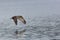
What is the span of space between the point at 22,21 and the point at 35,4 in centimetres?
26

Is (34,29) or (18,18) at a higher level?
(18,18)

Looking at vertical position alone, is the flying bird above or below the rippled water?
above

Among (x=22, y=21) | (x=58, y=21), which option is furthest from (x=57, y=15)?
(x=22, y=21)

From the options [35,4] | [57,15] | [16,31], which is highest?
[35,4]

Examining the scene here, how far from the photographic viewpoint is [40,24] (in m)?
1.50

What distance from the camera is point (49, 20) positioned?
1.52 meters

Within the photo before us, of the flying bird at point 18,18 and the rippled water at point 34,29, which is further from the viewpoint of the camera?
the flying bird at point 18,18

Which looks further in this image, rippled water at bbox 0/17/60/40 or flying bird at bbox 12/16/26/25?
flying bird at bbox 12/16/26/25

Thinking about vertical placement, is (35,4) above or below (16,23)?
above

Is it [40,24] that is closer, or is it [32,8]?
[40,24]

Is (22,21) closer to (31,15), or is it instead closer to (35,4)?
(31,15)

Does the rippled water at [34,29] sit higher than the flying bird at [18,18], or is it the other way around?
the flying bird at [18,18]

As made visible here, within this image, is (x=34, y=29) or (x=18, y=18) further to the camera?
(x=18, y=18)

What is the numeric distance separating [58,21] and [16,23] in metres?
0.41
